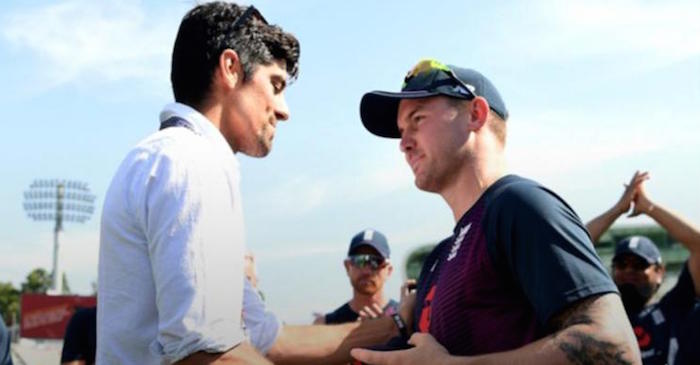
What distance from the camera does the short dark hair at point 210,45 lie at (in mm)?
2898

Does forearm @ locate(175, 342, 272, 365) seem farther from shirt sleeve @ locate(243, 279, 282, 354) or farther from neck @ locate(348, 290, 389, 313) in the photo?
neck @ locate(348, 290, 389, 313)

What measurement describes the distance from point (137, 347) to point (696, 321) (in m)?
4.54

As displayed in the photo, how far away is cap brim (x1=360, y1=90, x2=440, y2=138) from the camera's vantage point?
3191 mm

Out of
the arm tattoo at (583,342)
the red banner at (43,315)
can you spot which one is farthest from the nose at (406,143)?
the red banner at (43,315)

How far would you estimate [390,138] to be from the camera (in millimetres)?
3420

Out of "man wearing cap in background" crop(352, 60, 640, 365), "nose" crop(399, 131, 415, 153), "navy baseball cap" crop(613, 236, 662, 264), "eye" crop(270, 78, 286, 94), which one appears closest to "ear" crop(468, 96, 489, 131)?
"man wearing cap in background" crop(352, 60, 640, 365)

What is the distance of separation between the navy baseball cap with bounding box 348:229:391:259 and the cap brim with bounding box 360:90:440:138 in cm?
421

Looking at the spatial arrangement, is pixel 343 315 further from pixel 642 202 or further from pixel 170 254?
pixel 170 254

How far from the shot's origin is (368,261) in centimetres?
748

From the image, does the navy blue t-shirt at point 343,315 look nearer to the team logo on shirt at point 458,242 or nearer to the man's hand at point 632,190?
the man's hand at point 632,190

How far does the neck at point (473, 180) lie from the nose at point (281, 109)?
651 millimetres

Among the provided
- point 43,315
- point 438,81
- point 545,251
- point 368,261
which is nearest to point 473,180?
point 438,81

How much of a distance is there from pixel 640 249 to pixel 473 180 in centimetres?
454

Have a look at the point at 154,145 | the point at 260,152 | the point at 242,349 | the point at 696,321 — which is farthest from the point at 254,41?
the point at 696,321
